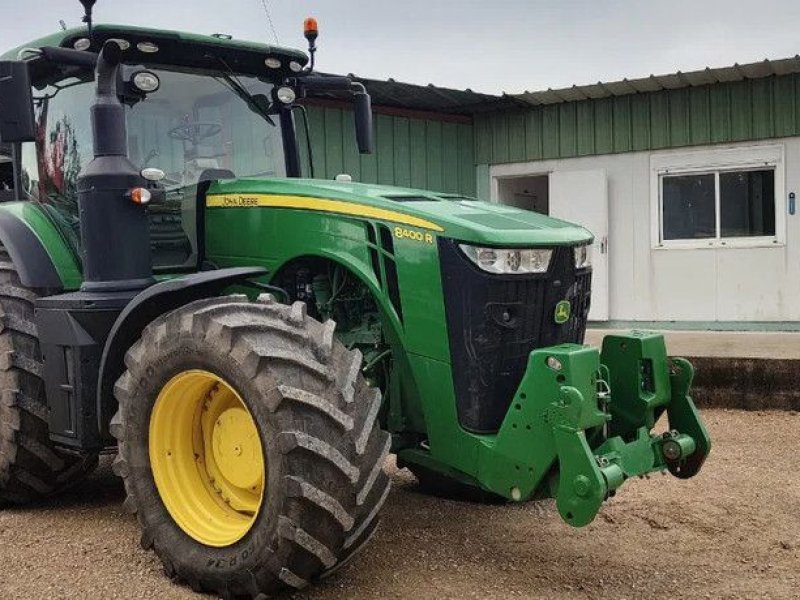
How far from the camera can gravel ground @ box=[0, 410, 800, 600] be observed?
143 inches

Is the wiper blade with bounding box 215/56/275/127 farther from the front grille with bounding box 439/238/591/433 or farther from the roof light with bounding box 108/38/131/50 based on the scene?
the front grille with bounding box 439/238/591/433

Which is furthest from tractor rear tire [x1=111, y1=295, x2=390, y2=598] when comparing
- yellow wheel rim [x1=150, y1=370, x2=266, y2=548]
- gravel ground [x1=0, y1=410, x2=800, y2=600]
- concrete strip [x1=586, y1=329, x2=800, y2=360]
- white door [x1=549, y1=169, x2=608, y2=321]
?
white door [x1=549, y1=169, x2=608, y2=321]

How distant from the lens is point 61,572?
150 inches

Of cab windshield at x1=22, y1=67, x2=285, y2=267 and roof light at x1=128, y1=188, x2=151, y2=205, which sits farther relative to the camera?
cab windshield at x1=22, y1=67, x2=285, y2=267

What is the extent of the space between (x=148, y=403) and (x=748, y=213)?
8804 mm

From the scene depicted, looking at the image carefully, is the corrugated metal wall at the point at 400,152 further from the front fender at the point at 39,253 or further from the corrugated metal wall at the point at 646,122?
the front fender at the point at 39,253

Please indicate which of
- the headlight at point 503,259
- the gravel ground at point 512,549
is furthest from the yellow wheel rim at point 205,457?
the headlight at point 503,259

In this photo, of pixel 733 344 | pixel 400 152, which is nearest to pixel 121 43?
pixel 733 344

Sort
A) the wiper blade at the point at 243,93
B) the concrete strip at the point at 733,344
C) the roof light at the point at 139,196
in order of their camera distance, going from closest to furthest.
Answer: the roof light at the point at 139,196 → the wiper blade at the point at 243,93 → the concrete strip at the point at 733,344

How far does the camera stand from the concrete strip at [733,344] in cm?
783

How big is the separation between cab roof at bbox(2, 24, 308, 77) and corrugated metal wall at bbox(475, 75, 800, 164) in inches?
276

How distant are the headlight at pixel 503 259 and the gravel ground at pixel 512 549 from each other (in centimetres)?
128

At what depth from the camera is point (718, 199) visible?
10.8 metres

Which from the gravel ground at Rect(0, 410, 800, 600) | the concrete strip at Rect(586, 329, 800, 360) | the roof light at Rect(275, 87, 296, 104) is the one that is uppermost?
the roof light at Rect(275, 87, 296, 104)
